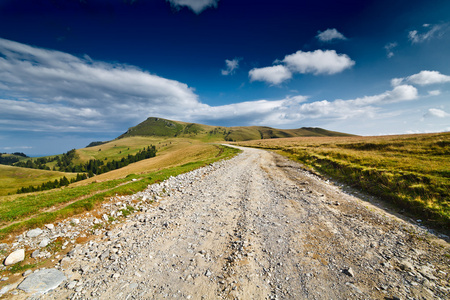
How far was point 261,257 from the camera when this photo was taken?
20.3 ft

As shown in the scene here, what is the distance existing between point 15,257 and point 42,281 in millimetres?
2363

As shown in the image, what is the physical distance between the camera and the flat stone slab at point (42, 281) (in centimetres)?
496

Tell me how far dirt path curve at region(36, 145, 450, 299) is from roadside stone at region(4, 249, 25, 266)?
1.71 meters

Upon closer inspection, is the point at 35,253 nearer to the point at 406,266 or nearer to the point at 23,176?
the point at 406,266

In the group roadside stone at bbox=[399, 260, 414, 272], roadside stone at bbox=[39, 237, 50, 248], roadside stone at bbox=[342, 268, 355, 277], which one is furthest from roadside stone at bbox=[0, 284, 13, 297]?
roadside stone at bbox=[399, 260, 414, 272]

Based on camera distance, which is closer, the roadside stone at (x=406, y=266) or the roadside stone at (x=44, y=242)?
the roadside stone at (x=406, y=266)

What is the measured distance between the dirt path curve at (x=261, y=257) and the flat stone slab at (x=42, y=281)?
275 millimetres

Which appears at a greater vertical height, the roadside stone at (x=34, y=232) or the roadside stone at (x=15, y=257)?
the roadside stone at (x=34, y=232)

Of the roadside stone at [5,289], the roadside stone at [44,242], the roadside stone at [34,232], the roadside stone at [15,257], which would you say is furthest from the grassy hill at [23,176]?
the roadside stone at [5,289]

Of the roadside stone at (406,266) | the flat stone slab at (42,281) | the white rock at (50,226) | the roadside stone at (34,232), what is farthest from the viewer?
the white rock at (50,226)

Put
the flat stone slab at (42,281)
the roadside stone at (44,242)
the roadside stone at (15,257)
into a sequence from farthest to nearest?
the roadside stone at (44,242) → the roadside stone at (15,257) → the flat stone slab at (42,281)

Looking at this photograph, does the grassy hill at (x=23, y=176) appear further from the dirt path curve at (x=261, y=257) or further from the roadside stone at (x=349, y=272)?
the roadside stone at (x=349, y=272)

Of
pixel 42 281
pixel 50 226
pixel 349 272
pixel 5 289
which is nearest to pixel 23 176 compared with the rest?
pixel 50 226

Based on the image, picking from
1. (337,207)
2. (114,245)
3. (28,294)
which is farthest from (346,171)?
(28,294)
